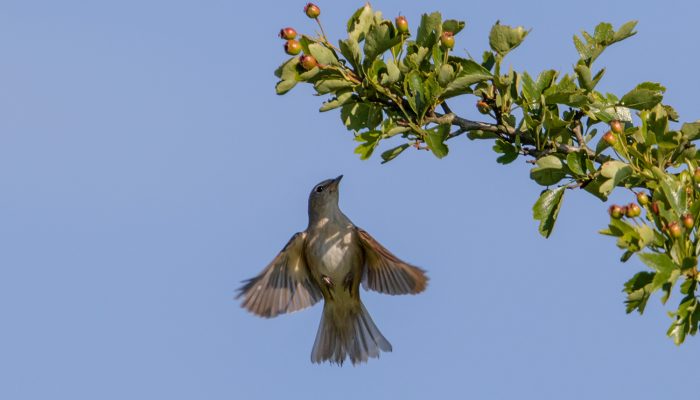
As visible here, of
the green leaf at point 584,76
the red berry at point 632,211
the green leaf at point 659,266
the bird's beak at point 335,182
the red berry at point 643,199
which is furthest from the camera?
the bird's beak at point 335,182

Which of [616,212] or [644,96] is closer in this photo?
[616,212]

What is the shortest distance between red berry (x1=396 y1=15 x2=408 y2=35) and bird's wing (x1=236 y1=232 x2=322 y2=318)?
411cm

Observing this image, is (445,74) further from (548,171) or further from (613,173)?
(613,173)

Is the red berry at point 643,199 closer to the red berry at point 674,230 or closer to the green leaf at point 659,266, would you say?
the red berry at point 674,230

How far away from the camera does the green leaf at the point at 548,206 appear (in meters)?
6.52

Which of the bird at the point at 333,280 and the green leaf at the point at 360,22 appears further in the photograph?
the bird at the point at 333,280

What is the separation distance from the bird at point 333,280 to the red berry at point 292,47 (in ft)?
11.4

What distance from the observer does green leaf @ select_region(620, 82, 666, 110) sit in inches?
257

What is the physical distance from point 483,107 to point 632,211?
1370mm

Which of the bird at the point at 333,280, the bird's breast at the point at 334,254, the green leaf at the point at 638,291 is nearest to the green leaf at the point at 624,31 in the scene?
the green leaf at the point at 638,291

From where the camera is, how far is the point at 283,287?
10398 mm

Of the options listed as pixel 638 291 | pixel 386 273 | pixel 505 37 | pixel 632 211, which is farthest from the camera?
pixel 386 273

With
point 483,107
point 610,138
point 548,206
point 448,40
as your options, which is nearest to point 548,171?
point 548,206

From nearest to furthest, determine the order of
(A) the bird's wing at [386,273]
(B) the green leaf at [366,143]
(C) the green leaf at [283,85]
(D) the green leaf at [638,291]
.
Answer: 1. (D) the green leaf at [638,291]
2. (C) the green leaf at [283,85]
3. (B) the green leaf at [366,143]
4. (A) the bird's wing at [386,273]
